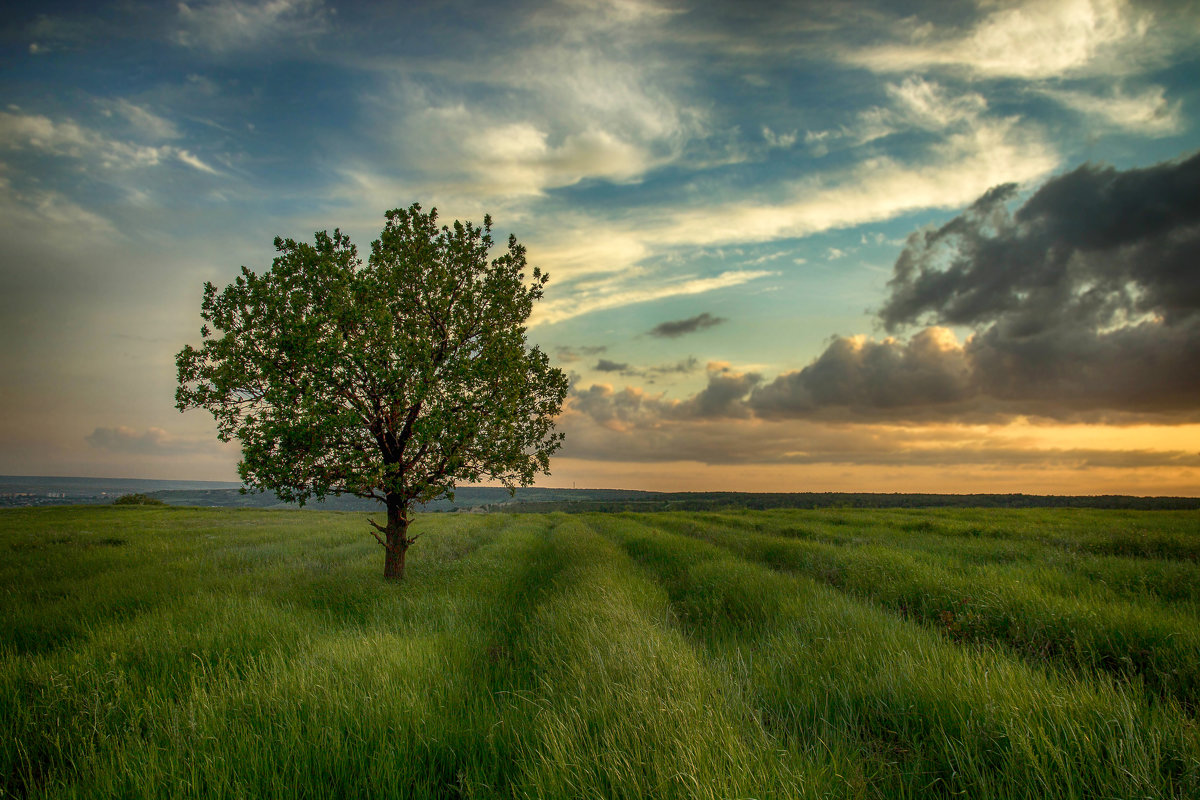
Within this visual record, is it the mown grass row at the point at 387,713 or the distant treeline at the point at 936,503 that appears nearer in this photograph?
the mown grass row at the point at 387,713

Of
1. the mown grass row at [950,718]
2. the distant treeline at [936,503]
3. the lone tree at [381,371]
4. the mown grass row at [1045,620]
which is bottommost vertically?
the distant treeline at [936,503]

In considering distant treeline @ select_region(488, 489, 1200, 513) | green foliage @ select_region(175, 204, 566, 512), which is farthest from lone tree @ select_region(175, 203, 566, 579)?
distant treeline @ select_region(488, 489, 1200, 513)

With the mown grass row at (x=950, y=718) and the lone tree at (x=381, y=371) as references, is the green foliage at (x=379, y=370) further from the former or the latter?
the mown grass row at (x=950, y=718)

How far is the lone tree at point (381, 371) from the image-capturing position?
36.1 ft

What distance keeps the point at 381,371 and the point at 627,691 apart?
9.39 metres

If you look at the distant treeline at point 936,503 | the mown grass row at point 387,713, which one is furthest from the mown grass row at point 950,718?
the distant treeline at point 936,503

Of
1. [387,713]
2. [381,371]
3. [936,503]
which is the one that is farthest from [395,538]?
[936,503]

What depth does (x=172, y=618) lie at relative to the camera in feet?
27.9

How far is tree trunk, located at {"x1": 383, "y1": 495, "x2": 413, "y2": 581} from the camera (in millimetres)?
13031

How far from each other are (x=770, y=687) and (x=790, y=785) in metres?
2.42

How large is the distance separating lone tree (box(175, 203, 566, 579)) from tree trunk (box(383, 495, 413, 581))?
0.13ft

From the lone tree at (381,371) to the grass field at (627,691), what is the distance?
2.96 m

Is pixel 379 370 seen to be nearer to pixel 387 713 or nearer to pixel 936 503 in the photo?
pixel 387 713

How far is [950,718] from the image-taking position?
161 inches
